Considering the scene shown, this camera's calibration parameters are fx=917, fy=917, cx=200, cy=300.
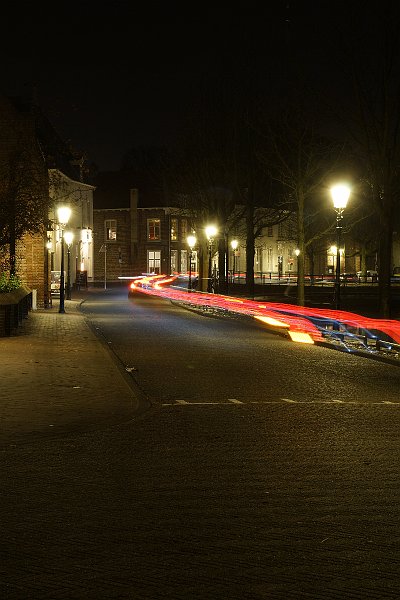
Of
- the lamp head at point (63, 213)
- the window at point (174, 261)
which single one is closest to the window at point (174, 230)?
the window at point (174, 261)

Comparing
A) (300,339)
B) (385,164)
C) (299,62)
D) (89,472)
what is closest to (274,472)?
(89,472)

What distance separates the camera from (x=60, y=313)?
→ 115 ft

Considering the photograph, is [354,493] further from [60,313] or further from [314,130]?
[314,130]

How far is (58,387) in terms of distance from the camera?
1427 centimetres

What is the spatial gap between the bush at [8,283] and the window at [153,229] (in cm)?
6055

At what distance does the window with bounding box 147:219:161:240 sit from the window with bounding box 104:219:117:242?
11.3ft

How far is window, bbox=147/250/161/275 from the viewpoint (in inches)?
3622

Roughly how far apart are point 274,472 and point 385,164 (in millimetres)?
21257

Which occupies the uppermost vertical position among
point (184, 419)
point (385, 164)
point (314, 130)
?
point (314, 130)

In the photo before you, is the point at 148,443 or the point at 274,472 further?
the point at 148,443

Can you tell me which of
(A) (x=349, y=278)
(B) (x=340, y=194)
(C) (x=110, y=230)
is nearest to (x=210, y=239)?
(B) (x=340, y=194)

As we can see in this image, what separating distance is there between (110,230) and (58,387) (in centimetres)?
7873

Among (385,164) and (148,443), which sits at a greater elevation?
(385,164)

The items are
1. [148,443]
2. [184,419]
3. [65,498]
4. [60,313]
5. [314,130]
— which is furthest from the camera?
[314,130]
